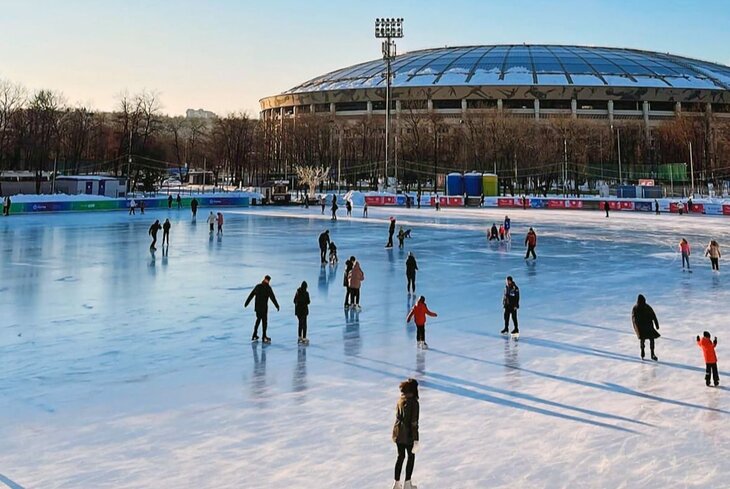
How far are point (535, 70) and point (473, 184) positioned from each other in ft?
133

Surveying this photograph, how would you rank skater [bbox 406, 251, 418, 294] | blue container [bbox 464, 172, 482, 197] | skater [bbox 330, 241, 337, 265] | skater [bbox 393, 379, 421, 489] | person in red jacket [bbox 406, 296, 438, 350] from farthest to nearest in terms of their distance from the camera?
blue container [bbox 464, 172, 482, 197], skater [bbox 330, 241, 337, 265], skater [bbox 406, 251, 418, 294], person in red jacket [bbox 406, 296, 438, 350], skater [bbox 393, 379, 421, 489]

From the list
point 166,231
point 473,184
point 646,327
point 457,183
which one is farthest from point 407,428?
point 457,183

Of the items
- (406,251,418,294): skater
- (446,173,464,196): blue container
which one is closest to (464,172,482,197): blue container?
(446,173,464,196): blue container

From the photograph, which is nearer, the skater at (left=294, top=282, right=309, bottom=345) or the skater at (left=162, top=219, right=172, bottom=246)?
the skater at (left=294, top=282, right=309, bottom=345)

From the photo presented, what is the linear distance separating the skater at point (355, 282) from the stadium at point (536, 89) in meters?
67.2

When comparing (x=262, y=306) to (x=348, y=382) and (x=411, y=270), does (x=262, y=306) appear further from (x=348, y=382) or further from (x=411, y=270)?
(x=411, y=270)

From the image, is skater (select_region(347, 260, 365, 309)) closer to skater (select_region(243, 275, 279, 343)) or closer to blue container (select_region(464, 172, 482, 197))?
skater (select_region(243, 275, 279, 343))

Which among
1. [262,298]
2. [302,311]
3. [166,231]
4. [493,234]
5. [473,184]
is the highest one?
[473,184]

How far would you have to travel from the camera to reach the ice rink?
6.01 metres

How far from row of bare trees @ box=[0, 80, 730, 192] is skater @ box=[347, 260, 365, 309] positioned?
51961mm

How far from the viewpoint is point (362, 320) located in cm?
1223

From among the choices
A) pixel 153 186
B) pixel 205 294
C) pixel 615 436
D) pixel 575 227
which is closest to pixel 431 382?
pixel 615 436

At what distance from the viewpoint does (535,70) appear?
300 ft

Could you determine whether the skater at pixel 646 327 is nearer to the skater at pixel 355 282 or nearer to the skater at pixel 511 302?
the skater at pixel 511 302
